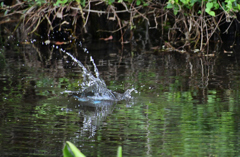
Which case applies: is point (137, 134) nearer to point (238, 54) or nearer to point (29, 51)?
point (238, 54)

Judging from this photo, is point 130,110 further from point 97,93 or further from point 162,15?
point 162,15

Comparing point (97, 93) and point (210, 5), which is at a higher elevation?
point (210, 5)

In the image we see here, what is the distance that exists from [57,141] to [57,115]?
29.6 inches

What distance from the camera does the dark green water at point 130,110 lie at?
10.2ft

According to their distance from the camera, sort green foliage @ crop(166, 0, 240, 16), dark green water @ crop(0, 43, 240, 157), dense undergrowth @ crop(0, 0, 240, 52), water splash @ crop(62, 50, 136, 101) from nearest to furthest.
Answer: dark green water @ crop(0, 43, 240, 157), water splash @ crop(62, 50, 136, 101), green foliage @ crop(166, 0, 240, 16), dense undergrowth @ crop(0, 0, 240, 52)

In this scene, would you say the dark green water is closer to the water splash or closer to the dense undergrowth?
the water splash

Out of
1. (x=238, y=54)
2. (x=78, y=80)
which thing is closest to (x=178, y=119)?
(x=78, y=80)

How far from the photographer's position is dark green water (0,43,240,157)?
3.12 metres

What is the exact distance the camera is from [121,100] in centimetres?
454

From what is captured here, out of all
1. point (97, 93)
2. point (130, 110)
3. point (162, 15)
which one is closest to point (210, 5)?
point (162, 15)

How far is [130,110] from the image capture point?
4.11 metres

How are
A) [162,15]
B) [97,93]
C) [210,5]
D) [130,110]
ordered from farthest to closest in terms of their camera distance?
[162,15] < [210,5] < [97,93] < [130,110]

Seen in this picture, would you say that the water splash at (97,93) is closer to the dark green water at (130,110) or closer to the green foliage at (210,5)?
the dark green water at (130,110)

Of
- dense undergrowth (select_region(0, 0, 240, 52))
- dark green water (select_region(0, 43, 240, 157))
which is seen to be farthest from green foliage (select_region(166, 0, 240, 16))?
dark green water (select_region(0, 43, 240, 157))
